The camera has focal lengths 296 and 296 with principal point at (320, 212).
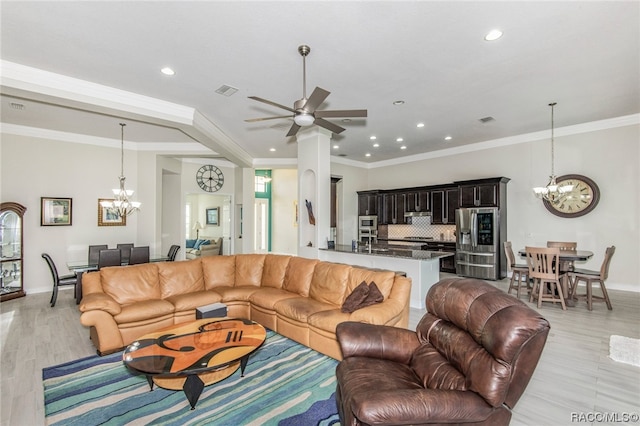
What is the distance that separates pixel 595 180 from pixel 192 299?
25.5 ft

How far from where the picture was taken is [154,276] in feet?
13.5

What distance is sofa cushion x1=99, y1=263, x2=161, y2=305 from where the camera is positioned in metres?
3.73

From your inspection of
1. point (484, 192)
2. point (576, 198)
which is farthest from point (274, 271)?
point (576, 198)

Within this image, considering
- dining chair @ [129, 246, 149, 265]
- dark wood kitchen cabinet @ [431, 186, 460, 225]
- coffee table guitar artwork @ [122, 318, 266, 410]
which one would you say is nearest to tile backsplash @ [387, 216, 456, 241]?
dark wood kitchen cabinet @ [431, 186, 460, 225]

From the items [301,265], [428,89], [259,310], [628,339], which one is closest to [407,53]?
[428,89]

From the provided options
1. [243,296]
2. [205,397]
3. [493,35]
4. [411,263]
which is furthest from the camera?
[411,263]

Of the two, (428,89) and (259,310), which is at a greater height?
(428,89)

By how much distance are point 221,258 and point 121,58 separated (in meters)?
2.99

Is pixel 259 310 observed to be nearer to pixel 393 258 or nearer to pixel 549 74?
pixel 393 258

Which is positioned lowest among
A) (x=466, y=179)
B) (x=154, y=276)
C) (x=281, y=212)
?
(x=154, y=276)

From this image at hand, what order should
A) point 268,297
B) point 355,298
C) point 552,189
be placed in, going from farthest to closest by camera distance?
point 552,189 < point 268,297 < point 355,298

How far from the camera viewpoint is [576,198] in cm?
618

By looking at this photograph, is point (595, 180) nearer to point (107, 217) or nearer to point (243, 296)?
point (243, 296)

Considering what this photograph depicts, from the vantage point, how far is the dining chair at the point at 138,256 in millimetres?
5281
